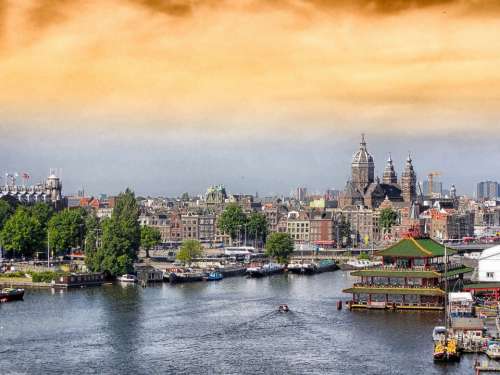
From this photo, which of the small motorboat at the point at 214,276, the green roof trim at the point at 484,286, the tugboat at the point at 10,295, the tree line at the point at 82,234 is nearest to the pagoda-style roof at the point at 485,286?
the green roof trim at the point at 484,286

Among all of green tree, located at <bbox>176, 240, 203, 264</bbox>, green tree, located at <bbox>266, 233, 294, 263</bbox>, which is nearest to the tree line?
green tree, located at <bbox>176, 240, 203, 264</bbox>

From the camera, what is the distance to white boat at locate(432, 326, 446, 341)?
2234 inches

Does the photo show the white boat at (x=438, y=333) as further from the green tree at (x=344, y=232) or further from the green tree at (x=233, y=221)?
the green tree at (x=344, y=232)

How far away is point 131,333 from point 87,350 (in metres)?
6.61

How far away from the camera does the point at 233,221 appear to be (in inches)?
6540

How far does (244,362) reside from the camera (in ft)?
177

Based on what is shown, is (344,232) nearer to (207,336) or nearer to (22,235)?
(22,235)

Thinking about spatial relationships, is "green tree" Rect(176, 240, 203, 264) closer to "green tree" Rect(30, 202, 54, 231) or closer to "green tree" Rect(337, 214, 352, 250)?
"green tree" Rect(30, 202, 54, 231)

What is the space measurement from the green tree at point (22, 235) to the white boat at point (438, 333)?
2643 inches

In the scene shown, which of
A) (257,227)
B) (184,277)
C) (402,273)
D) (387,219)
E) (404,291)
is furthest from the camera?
(387,219)

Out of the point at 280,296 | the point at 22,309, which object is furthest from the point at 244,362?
the point at 280,296

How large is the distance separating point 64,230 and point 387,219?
76771mm

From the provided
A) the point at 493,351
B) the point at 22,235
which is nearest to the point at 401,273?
the point at 493,351

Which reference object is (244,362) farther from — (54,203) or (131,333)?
(54,203)
